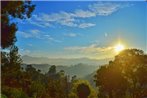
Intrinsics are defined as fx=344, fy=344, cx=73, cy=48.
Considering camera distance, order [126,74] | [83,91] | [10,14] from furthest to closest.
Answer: [126,74], [83,91], [10,14]

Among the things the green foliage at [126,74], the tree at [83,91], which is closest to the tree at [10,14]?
the tree at [83,91]

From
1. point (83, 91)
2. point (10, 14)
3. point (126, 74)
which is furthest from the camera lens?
point (126, 74)

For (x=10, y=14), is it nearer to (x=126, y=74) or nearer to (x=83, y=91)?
(x=83, y=91)

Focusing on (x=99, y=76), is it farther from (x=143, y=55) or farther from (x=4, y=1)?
(x=4, y=1)

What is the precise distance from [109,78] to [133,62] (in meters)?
9.45

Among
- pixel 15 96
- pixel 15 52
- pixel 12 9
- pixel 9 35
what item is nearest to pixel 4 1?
pixel 12 9

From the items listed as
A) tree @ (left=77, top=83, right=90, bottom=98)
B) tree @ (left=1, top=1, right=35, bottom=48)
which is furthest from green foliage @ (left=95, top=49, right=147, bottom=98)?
tree @ (left=1, top=1, right=35, bottom=48)

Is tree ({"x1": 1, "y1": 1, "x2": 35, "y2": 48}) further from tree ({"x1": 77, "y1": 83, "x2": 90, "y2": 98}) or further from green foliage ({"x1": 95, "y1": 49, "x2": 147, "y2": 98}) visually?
green foliage ({"x1": 95, "y1": 49, "x2": 147, "y2": 98})

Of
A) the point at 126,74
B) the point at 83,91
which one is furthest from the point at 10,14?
the point at 126,74

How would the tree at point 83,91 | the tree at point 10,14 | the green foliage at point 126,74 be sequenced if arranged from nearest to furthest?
the tree at point 10,14
the tree at point 83,91
the green foliage at point 126,74

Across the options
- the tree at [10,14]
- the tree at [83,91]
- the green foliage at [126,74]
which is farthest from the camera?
the green foliage at [126,74]

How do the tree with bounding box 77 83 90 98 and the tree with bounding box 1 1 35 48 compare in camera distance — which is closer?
the tree with bounding box 1 1 35 48

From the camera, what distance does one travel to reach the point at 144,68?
79.2m

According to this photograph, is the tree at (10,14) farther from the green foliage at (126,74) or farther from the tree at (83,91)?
the green foliage at (126,74)
